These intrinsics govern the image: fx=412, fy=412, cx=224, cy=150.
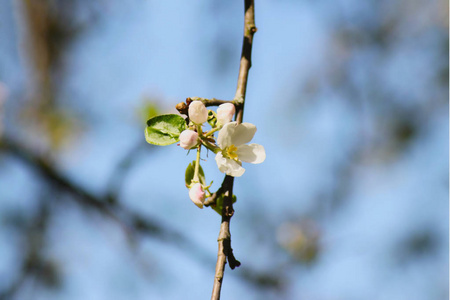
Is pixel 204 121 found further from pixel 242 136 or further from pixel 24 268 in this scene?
pixel 24 268

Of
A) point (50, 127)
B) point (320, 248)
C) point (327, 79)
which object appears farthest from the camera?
point (327, 79)

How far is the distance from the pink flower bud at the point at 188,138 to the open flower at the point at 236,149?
0.15ft

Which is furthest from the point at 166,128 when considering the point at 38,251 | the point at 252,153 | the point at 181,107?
the point at 38,251

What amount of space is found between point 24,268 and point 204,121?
3.34 m

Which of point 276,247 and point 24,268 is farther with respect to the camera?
point 276,247

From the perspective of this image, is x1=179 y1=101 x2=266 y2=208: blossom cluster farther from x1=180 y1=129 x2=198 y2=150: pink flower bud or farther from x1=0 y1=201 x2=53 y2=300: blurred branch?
x1=0 y1=201 x2=53 y2=300: blurred branch

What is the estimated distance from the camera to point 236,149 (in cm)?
82

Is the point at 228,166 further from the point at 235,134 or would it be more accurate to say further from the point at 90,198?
the point at 90,198

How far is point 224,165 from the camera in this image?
2.45ft

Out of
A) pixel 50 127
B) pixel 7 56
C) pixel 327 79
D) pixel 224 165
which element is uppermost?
pixel 327 79

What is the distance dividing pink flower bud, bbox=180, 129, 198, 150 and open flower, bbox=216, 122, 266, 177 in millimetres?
46

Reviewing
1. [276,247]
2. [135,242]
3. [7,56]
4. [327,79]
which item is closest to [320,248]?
[276,247]

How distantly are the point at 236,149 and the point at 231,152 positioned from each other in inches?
0.8

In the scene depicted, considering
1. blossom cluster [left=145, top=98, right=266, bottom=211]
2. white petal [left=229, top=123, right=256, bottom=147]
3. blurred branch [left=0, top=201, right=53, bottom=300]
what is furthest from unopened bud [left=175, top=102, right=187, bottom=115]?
blurred branch [left=0, top=201, right=53, bottom=300]
